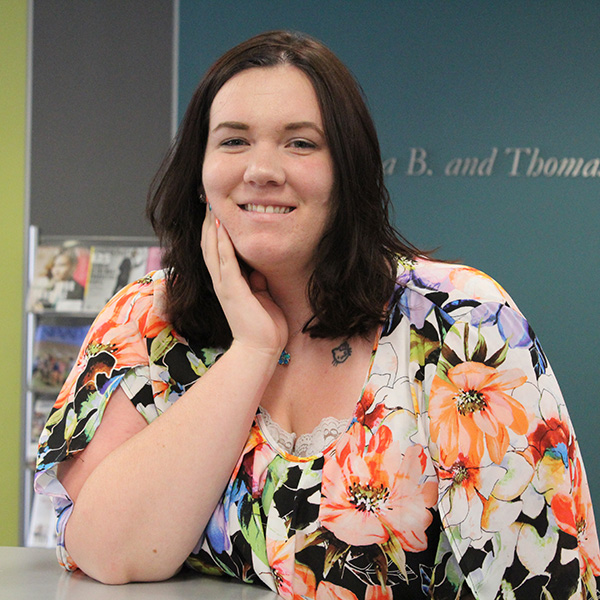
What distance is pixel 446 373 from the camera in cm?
130

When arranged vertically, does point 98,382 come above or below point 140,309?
below

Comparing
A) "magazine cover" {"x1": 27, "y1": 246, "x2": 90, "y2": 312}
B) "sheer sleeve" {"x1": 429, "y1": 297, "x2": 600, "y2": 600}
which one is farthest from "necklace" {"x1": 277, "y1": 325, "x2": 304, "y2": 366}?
"magazine cover" {"x1": 27, "y1": 246, "x2": 90, "y2": 312}

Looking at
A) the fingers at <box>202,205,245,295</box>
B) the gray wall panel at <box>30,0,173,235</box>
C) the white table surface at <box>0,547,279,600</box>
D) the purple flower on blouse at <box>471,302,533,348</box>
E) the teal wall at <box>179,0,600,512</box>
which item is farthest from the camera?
the gray wall panel at <box>30,0,173,235</box>

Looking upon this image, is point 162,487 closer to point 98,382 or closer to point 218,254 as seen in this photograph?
point 98,382

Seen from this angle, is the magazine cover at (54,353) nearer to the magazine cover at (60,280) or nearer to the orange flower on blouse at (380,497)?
the magazine cover at (60,280)

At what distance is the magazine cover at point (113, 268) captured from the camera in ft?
13.5

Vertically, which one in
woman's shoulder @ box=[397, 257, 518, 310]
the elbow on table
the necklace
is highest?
woman's shoulder @ box=[397, 257, 518, 310]

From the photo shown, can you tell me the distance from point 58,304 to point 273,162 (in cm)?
306

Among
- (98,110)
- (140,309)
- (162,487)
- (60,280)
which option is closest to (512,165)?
(98,110)

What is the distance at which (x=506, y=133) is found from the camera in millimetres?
4121

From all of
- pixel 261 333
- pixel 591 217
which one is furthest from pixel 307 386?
pixel 591 217

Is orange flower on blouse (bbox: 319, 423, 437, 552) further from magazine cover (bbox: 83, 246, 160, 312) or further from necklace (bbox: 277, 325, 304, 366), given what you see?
magazine cover (bbox: 83, 246, 160, 312)

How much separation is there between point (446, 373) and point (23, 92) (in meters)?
3.92

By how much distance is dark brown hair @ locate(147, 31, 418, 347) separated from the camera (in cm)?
144
